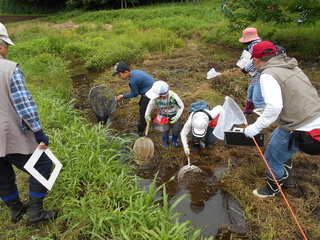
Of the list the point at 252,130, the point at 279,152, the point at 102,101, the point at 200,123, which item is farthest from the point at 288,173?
the point at 102,101

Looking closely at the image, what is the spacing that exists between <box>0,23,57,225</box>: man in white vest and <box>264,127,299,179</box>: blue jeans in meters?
2.33

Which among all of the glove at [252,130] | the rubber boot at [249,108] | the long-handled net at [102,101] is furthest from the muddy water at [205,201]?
the rubber boot at [249,108]

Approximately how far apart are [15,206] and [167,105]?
93.0 inches

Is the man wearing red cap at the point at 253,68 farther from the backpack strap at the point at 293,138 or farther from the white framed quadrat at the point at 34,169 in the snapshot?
the white framed quadrat at the point at 34,169

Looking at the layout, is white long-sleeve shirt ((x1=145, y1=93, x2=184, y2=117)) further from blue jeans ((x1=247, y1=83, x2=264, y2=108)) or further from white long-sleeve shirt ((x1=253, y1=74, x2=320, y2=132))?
white long-sleeve shirt ((x1=253, y1=74, x2=320, y2=132))

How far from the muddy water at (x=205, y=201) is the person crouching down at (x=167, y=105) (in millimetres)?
515

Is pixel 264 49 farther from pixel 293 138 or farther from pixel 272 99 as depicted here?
pixel 293 138

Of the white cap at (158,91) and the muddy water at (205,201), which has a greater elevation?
the white cap at (158,91)

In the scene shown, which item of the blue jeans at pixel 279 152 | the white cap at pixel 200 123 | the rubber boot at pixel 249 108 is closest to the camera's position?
the blue jeans at pixel 279 152

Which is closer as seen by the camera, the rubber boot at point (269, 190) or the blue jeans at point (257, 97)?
the rubber boot at point (269, 190)

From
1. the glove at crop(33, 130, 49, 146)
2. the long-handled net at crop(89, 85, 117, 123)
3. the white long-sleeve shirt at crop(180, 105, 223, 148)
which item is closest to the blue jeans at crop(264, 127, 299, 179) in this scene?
the white long-sleeve shirt at crop(180, 105, 223, 148)

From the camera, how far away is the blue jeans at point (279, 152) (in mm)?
2336

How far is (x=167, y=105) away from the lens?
3.66 meters

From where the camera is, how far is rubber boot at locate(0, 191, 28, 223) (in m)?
2.46
